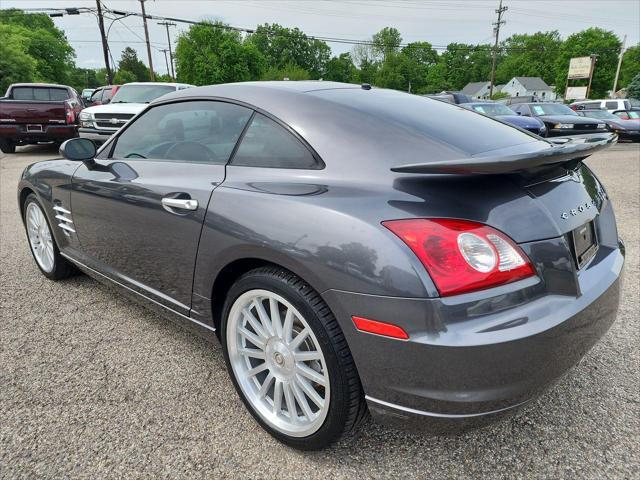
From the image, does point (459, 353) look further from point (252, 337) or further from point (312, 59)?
point (312, 59)

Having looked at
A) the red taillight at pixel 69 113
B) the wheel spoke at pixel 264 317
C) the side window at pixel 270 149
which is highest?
the side window at pixel 270 149

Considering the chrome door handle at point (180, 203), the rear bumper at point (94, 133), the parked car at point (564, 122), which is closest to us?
the chrome door handle at point (180, 203)

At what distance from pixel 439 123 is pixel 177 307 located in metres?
1.53

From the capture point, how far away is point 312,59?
83375 mm

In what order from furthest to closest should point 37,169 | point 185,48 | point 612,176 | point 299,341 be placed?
point 185,48
point 612,176
point 37,169
point 299,341

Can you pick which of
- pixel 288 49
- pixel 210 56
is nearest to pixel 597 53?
pixel 288 49

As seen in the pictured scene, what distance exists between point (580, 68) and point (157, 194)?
7032 centimetres

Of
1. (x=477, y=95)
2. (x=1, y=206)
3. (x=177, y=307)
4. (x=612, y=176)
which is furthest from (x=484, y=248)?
(x=477, y=95)

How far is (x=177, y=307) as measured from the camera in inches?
89.5

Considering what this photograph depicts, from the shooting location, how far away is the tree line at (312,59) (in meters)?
56.0

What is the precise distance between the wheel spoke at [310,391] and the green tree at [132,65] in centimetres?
10770

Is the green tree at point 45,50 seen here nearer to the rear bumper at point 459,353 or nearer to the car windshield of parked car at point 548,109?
the car windshield of parked car at point 548,109

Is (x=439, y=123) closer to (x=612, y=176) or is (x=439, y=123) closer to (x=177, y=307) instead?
(x=177, y=307)

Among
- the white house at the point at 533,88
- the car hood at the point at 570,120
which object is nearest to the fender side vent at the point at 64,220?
the car hood at the point at 570,120
